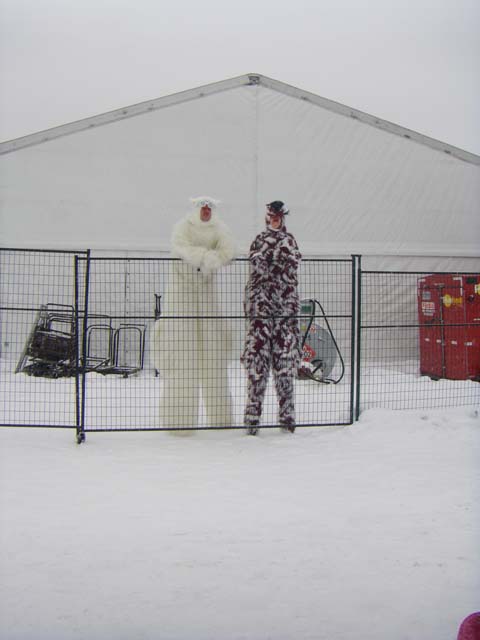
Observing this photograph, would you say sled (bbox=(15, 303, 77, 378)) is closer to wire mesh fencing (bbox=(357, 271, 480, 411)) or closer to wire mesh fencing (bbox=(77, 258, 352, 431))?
wire mesh fencing (bbox=(77, 258, 352, 431))

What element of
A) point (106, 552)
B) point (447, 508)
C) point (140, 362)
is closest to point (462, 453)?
point (447, 508)

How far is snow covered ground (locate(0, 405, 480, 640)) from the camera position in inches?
84.0

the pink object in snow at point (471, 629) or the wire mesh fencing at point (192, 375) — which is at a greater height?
the wire mesh fencing at point (192, 375)

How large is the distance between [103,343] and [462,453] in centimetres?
549

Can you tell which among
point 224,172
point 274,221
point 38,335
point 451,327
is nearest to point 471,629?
point 274,221

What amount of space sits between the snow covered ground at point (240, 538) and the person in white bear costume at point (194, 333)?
0.32 m

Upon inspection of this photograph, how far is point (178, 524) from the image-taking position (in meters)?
2.94

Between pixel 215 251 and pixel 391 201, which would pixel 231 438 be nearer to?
pixel 215 251

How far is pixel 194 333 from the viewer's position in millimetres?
4773

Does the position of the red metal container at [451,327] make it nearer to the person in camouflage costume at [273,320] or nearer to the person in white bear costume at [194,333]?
the person in camouflage costume at [273,320]

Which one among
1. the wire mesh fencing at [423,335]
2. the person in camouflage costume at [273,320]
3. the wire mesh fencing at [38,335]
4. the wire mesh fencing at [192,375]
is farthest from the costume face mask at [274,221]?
the wire mesh fencing at [38,335]

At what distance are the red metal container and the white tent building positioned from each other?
3.13ft

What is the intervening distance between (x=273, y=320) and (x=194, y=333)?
66 cm

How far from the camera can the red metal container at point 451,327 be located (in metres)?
7.47
